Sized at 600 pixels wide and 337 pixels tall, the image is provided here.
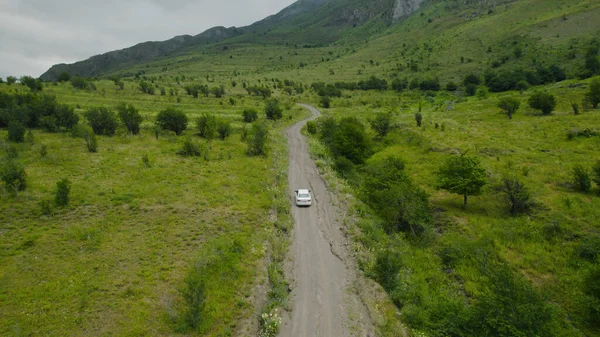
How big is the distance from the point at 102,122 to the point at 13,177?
2371 cm

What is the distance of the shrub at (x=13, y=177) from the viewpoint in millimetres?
25453

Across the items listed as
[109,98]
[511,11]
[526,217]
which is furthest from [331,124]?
[511,11]

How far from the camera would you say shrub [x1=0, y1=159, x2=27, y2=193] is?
25.5 m

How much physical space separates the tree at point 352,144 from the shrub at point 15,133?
44.7m

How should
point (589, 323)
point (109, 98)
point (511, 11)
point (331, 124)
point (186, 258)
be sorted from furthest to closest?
1. point (511, 11)
2. point (109, 98)
3. point (331, 124)
4. point (186, 258)
5. point (589, 323)

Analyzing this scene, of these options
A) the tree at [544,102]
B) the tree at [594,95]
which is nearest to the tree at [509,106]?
Answer: the tree at [544,102]

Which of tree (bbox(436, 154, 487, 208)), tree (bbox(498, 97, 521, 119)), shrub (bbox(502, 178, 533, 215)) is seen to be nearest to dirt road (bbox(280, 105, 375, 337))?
tree (bbox(436, 154, 487, 208))

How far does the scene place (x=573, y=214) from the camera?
927 inches

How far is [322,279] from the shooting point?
18.6 m

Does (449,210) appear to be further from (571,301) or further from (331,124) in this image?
(331,124)

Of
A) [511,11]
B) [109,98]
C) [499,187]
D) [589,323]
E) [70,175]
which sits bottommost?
[589,323]

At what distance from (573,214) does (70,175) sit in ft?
159

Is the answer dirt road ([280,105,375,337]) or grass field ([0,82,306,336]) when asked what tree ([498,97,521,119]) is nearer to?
dirt road ([280,105,375,337])

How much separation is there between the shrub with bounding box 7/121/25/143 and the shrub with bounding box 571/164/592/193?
66533 millimetres
